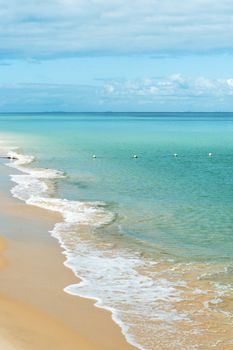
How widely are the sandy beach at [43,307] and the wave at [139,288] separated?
0.41 m

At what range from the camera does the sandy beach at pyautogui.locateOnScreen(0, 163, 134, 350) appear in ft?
42.7

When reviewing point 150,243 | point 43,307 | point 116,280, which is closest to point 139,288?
point 116,280

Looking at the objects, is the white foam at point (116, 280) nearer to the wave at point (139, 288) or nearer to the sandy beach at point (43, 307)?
the wave at point (139, 288)

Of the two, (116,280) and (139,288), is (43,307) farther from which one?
(116,280)

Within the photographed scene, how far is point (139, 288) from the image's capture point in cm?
1719

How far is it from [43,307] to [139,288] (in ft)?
10.5

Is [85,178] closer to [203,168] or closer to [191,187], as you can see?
[191,187]

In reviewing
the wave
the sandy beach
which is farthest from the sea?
the sandy beach

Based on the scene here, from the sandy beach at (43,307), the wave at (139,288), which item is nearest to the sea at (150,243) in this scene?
the wave at (139,288)

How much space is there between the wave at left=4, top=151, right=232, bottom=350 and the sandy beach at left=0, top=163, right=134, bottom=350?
1.34 feet

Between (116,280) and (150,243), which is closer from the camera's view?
(116,280)

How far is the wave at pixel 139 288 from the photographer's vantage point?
13992mm

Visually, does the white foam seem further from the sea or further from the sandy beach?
the sandy beach

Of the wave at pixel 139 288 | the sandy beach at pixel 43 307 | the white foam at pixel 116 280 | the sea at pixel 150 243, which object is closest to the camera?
the sandy beach at pixel 43 307
